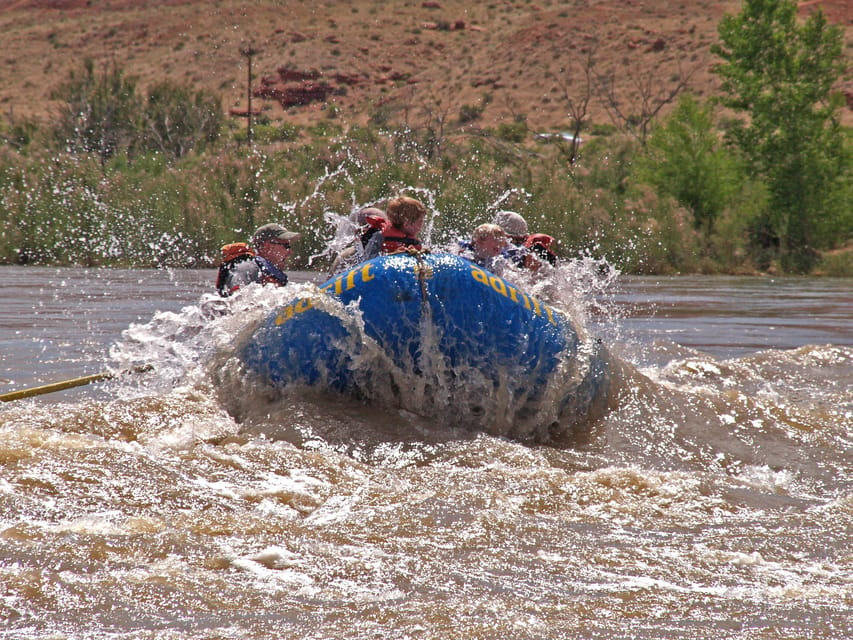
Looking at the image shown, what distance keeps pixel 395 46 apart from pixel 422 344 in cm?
8410

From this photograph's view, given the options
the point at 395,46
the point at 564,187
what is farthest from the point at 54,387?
the point at 395,46

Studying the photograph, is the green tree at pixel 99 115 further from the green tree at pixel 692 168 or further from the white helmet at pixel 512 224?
the white helmet at pixel 512 224

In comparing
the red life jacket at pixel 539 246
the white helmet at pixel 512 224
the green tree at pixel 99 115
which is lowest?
the red life jacket at pixel 539 246

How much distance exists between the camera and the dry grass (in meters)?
74.4

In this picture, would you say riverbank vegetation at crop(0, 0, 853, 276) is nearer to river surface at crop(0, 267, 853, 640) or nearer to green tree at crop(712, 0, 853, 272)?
green tree at crop(712, 0, 853, 272)

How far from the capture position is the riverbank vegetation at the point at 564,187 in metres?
23.5

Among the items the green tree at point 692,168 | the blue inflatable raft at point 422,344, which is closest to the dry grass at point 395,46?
the green tree at point 692,168

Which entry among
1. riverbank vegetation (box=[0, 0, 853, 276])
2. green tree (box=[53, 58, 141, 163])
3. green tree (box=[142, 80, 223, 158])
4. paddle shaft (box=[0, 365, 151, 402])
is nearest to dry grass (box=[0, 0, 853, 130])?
green tree (box=[142, 80, 223, 158])

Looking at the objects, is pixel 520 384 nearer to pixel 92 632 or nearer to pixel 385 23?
pixel 92 632

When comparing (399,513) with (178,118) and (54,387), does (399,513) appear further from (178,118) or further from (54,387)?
(178,118)

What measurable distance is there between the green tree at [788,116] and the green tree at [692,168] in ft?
4.45

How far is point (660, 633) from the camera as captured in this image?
2773 millimetres

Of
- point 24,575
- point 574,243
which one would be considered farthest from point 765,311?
point 24,575

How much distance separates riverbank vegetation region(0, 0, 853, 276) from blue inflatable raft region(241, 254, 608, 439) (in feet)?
Answer: 36.8
